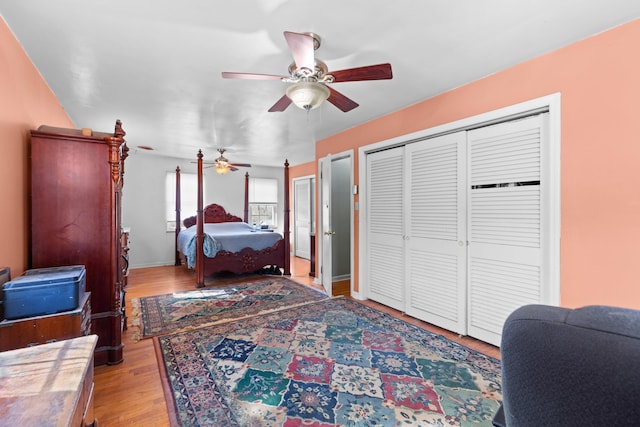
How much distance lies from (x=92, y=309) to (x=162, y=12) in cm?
220

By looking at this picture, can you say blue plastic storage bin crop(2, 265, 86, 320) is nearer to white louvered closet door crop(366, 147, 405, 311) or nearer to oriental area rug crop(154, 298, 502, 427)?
oriental area rug crop(154, 298, 502, 427)

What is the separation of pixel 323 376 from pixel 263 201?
19.9 ft

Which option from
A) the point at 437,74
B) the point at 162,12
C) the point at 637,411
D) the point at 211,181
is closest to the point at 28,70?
the point at 162,12

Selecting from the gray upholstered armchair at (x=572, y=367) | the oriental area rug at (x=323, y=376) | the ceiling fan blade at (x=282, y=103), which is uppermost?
the ceiling fan blade at (x=282, y=103)

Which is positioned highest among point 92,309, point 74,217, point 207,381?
point 74,217

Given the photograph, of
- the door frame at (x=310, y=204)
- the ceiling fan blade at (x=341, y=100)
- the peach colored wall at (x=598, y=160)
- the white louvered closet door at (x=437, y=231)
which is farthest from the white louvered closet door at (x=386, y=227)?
the door frame at (x=310, y=204)

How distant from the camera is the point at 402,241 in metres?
3.40

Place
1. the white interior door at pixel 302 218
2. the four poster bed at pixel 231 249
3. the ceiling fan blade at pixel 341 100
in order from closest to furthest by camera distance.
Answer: the ceiling fan blade at pixel 341 100 < the four poster bed at pixel 231 249 < the white interior door at pixel 302 218

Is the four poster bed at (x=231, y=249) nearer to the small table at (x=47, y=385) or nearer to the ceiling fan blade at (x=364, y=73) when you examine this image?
the ceiling fan blade at (x=364, y=73)

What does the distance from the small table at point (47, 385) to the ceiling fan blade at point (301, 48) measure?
1692 mm

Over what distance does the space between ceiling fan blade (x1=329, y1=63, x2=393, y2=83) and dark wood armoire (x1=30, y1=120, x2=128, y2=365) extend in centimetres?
180

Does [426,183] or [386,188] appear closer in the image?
[426,183]

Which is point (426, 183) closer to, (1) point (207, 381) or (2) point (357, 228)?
(2) point (357, 228)

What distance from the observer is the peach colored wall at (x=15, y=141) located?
1740 mm
